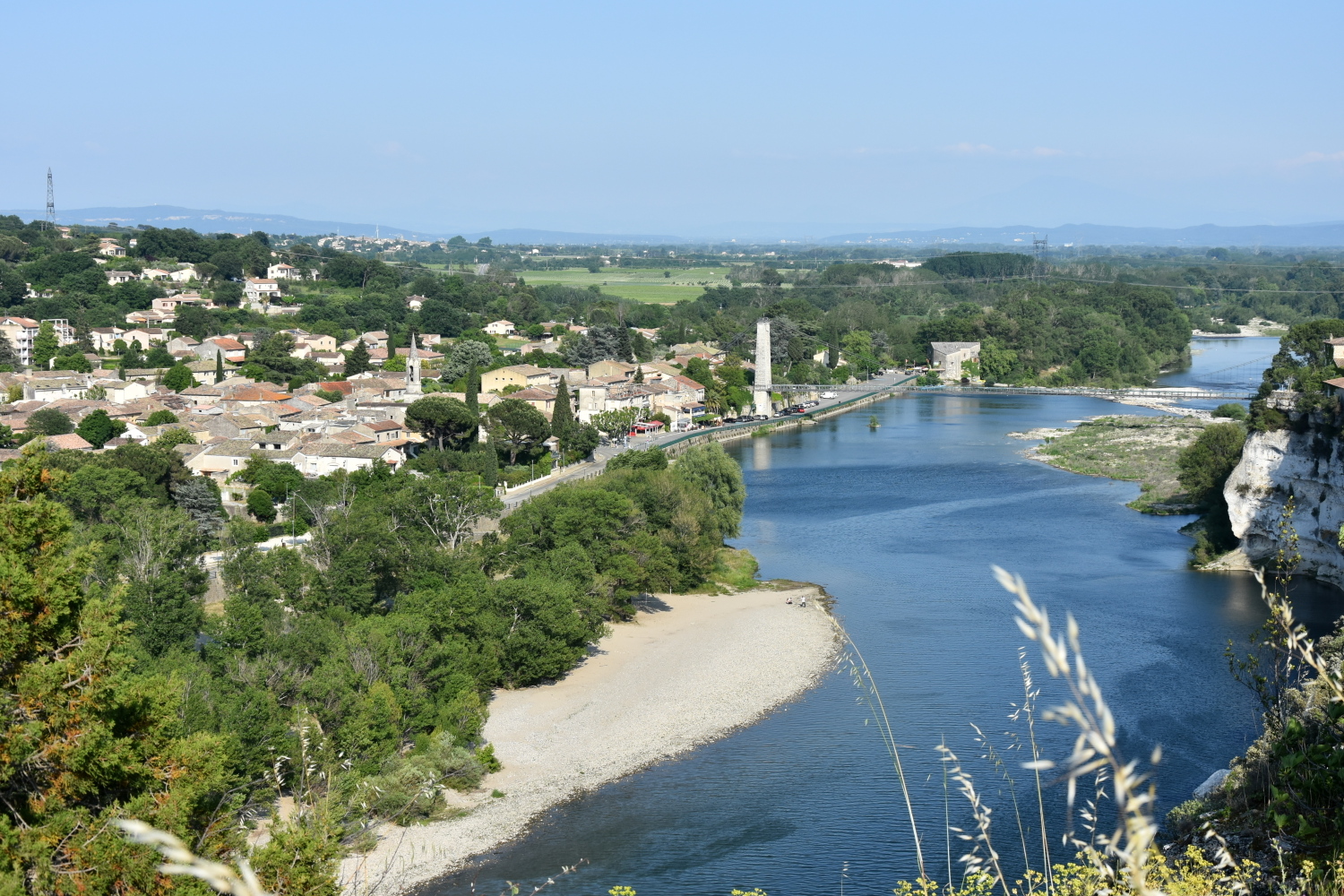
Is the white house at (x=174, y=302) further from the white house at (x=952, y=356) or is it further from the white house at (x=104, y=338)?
the white house at (x=952, y=356)

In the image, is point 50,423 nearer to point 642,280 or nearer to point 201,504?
point 201,504

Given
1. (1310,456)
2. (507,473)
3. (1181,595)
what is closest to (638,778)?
(1181,595)

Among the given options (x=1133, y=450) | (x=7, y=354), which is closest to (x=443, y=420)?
(x=1133, y=450)

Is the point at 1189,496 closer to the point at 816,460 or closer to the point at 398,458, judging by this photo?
the point at 816,460

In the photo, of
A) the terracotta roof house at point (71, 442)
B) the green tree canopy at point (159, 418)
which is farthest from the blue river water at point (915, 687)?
the terracotta roof house at point (71, 442)

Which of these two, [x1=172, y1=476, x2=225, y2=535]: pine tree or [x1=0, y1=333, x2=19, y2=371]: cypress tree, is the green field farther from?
[x1=172, y1=476, x2=225, y2=535]: pine tree

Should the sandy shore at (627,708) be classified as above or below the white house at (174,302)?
below
